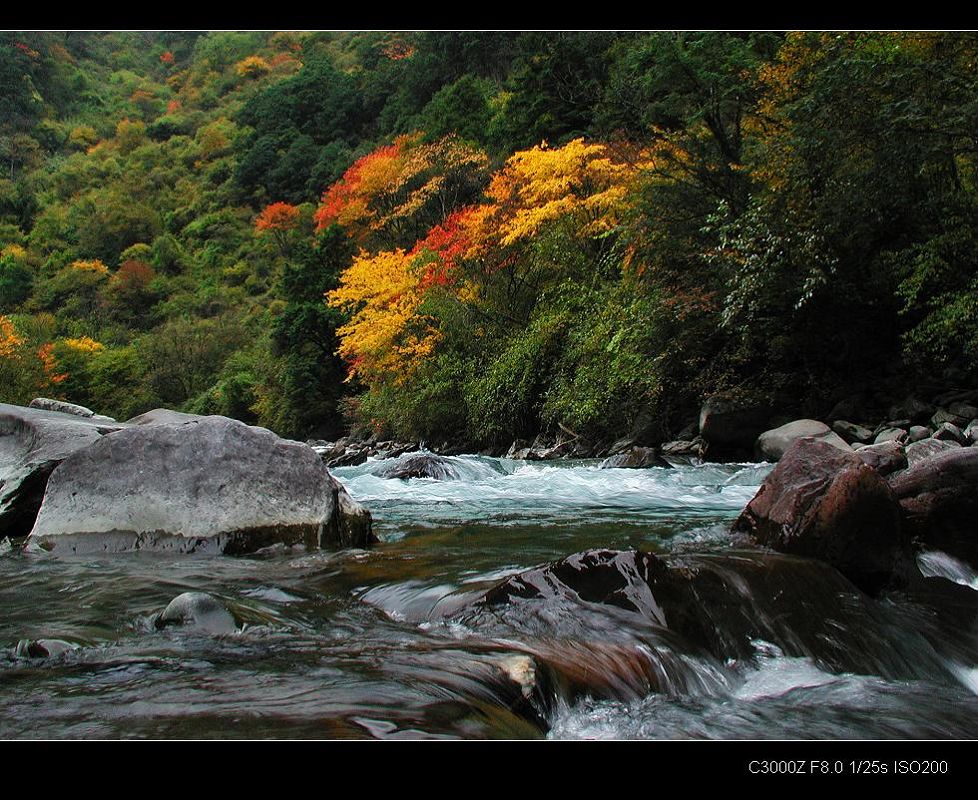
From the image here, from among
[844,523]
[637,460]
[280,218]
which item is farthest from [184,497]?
[280,218]

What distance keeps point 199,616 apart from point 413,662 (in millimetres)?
1157

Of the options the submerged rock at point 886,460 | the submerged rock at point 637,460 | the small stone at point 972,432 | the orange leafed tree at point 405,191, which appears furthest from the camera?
the orange leafed tree at point 405,191

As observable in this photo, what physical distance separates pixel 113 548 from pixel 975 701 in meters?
5.15

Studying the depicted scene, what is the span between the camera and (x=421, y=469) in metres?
11.8

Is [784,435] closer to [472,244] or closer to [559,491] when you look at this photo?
[559,491]

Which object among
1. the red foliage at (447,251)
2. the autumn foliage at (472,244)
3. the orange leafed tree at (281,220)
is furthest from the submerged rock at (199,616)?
the orange leafed tree at (281,220)

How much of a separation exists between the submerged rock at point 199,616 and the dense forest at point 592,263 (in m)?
2.63

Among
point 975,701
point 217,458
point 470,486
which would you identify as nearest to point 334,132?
point 470,486

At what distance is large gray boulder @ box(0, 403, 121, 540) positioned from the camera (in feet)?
19.4

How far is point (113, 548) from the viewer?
16.3 ft

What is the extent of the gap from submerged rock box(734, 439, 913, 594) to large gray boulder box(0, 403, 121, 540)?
5350 millimetres

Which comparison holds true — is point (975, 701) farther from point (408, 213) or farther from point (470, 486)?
point (408, 213)

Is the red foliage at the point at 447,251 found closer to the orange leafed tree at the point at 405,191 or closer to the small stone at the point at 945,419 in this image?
the orange leafed tree at the point at 405,191

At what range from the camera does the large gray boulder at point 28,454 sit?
233 inches
